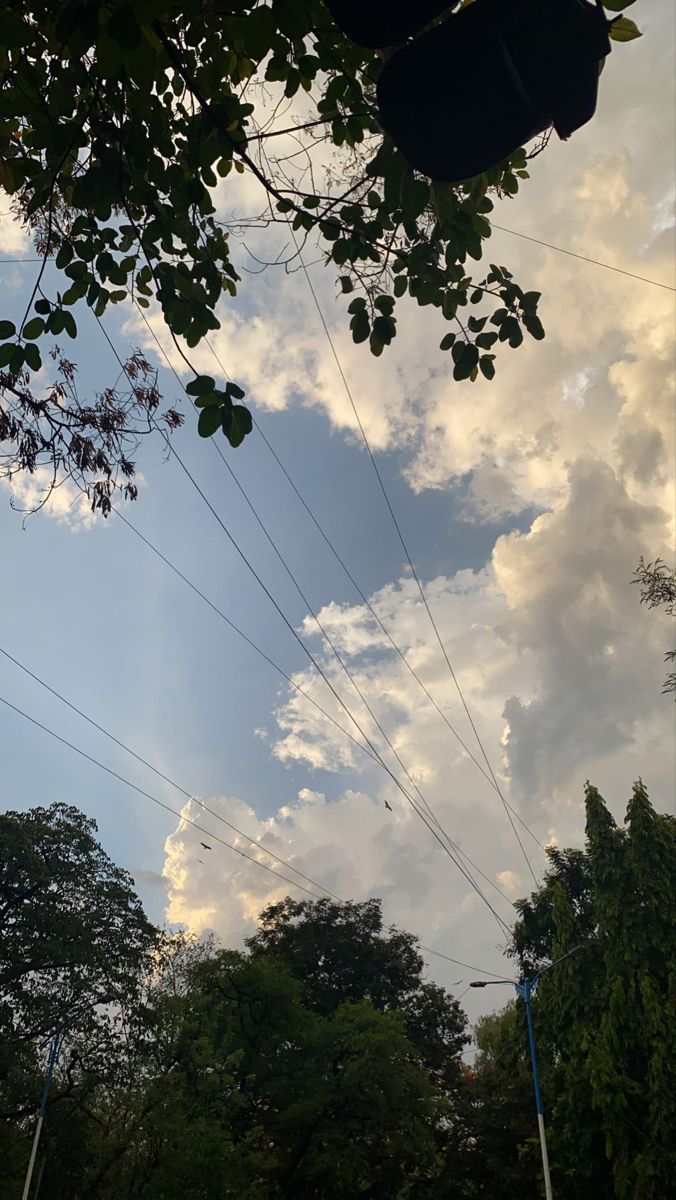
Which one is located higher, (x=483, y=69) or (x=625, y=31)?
(x=625, y=31)

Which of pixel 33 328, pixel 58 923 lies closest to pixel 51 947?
pixel 58 923

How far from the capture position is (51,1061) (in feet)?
61.9

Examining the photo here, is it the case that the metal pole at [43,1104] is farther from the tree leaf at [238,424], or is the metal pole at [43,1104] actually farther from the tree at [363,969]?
the tree leaf at [238,424]

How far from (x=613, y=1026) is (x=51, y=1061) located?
14.5 m

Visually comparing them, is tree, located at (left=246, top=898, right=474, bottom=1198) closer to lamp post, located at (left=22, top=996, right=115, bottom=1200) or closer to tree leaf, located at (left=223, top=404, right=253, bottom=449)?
lamp post, located at (left=22, top=996, right=115, bottom=1200)

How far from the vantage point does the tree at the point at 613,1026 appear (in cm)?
1803

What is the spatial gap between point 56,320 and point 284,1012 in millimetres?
26612

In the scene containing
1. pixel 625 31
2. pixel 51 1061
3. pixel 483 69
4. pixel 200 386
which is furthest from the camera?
pixel 51 1061

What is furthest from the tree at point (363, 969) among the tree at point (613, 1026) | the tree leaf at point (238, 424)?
the tree leaf at point (238, 424)

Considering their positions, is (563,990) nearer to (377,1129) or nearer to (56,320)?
(377,1129)

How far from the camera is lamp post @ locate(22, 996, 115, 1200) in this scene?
18.5 metres

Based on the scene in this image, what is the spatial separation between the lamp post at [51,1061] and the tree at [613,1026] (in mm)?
13188

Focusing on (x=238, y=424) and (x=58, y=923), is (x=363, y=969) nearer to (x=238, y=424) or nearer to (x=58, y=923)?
(x=58, y=923)

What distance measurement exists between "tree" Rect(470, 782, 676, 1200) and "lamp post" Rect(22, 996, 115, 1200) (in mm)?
13188
